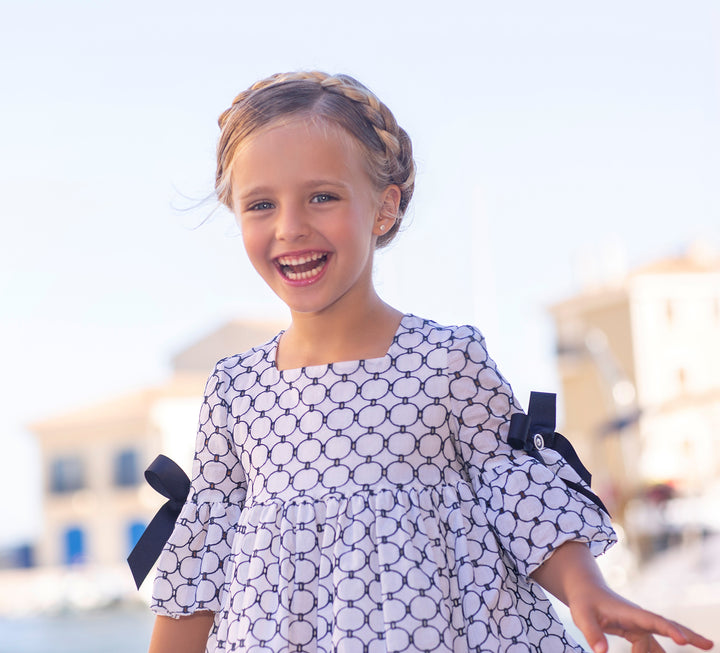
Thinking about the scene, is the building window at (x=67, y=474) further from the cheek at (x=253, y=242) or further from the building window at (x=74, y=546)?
the cheek at (x=253, y=242)

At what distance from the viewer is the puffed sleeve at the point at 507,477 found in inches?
50.8

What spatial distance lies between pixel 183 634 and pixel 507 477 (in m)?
0.44

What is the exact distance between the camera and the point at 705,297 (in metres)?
24.8

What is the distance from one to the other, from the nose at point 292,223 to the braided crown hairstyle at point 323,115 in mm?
111

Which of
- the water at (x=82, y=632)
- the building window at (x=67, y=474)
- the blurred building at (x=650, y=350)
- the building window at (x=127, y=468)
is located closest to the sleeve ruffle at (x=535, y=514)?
the water at (x=82, y=632)

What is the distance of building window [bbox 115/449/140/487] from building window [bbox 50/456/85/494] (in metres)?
0.96

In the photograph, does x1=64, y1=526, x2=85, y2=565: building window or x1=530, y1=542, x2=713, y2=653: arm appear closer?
x1=530, y1=542, x2=713, y2=653: arm

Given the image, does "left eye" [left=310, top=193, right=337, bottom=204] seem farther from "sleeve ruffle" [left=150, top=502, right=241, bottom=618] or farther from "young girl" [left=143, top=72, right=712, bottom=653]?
"sleeve ruffle" [left=150, top=502, right=241, bottom=618]

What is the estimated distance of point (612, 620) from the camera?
3.88 ft

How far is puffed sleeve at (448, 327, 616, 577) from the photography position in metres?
1.29

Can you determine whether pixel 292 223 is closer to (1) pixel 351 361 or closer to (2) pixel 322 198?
(2) pixel 322 198

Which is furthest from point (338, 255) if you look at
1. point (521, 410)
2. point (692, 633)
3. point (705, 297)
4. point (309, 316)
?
point (705, 297)

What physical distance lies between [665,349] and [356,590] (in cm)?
2476

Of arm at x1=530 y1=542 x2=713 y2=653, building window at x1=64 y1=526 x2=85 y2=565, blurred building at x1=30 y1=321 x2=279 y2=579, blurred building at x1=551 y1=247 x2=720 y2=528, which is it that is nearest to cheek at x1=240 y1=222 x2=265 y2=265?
arm at x1=530 y1=542 x2=713 y2=653
